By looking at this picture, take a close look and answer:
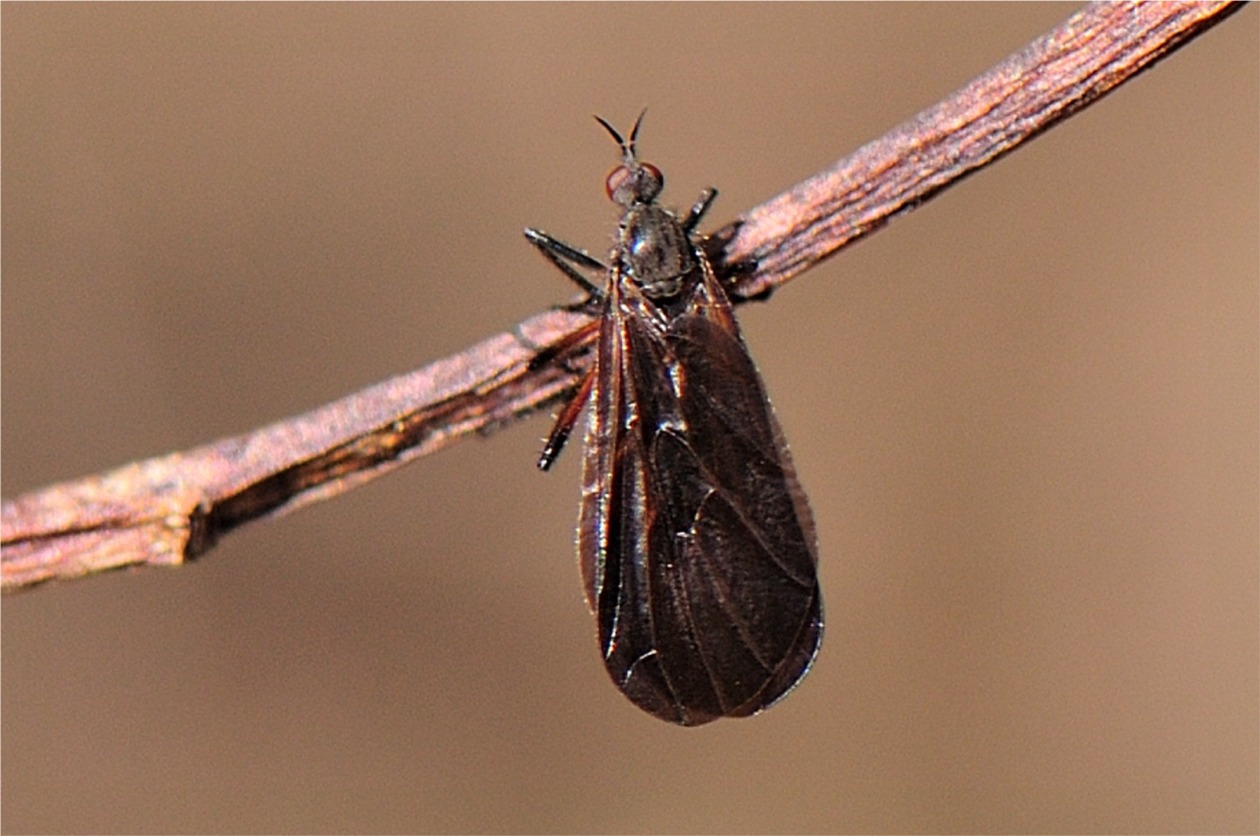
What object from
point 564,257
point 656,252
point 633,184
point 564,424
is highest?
point 633,184

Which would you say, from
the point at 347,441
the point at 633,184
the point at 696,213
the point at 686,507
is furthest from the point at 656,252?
the point at 347,441

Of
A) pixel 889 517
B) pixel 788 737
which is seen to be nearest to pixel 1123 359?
pixel 889 517

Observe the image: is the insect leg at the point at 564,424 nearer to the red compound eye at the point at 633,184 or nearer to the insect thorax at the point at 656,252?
the insect thorax at the point at 656,252

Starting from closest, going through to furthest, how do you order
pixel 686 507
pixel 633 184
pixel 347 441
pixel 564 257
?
pixel 347 441
pixel 686 507
pixel 564 257
pixel 633 184

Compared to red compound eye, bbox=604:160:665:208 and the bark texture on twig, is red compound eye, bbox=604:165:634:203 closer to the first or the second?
red compound eye, bbox=604:160:665:208

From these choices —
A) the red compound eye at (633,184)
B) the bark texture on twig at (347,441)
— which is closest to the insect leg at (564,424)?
the bark texture on twig at (347,441)

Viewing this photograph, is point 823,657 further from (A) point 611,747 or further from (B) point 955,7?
(B) point 955,7

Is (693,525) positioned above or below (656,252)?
below

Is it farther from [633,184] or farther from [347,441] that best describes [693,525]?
[633,184]
